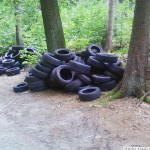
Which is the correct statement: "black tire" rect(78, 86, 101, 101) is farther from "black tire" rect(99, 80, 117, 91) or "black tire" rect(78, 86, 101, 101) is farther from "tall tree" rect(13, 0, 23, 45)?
"tall tree" rect(13, 0, 23, 45)

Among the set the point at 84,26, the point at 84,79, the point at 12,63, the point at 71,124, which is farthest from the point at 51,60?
the point at 84,26

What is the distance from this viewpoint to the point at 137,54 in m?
7.47

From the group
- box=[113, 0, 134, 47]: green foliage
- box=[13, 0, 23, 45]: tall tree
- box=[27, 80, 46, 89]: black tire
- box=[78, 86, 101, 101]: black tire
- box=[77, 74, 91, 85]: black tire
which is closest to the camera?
box=[78, 86, 101, 101]: black tire

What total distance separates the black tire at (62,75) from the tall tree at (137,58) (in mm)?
1682

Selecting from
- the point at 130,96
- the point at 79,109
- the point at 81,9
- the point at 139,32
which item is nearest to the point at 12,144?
the point at 79,109

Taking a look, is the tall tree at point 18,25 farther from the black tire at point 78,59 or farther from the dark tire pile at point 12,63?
the black tire at point 78,59

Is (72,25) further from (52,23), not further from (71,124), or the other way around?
(71,124)

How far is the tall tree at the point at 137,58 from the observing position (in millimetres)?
7297

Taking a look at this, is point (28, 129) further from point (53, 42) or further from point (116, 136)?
point (53, 42)

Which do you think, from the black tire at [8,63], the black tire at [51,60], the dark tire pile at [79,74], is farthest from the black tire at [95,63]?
the black tire at [8,63]

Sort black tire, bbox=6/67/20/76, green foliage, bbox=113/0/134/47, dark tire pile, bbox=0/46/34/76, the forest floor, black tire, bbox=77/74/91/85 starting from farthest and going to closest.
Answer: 1. green foliage, bbox=113/0/134/47
2. dark tire pile, bbox=0/46/34/76
3. black tire, bbox=6/67/20/76
4. black tire, bbox=77/74/91/85
5. the forest floor

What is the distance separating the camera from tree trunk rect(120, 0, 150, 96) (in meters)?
7.27

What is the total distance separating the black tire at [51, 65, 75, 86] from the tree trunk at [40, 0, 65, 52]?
6.63 ft

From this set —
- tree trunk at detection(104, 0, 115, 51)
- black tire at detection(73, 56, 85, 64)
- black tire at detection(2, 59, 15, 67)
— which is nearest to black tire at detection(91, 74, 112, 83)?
black tire at detection(73, 56, 85, 64)
